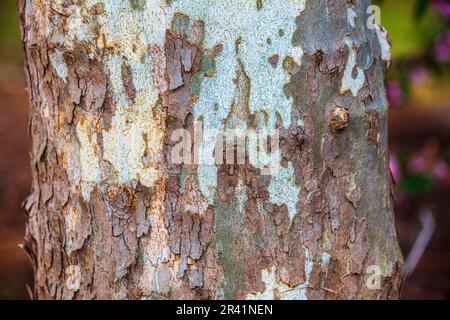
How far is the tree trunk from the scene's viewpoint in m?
1.30

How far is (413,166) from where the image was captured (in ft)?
9.71

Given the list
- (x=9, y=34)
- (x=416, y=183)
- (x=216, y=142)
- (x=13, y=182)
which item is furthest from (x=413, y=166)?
(x=9, y=34)

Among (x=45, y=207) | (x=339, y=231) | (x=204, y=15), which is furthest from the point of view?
(x=45, y=207)

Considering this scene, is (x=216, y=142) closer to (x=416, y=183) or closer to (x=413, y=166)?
(x=416, y=183)

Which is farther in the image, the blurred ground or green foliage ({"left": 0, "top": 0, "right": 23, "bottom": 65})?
green foliage ({"left": 0, "top": 0, "right": 23, "bottom": 65})

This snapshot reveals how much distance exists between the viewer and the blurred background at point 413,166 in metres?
2.82

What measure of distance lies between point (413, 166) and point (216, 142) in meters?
1.91

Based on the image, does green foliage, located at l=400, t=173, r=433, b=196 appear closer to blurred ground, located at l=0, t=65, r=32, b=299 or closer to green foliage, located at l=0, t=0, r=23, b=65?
blurred ground, located at l=0, t=65, r=32, b=299

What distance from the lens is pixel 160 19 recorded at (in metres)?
1.29

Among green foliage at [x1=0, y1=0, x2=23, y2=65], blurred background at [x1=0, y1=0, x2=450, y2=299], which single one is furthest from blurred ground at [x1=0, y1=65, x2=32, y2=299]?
green foliage at [x1=0, y1=0, x2=23, y2=65]

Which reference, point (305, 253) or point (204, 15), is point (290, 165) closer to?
point (305, 253)

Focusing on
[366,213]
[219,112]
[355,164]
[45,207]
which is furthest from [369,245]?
[45,207]

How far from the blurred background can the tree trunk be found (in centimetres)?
56

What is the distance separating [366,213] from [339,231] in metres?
0.09
